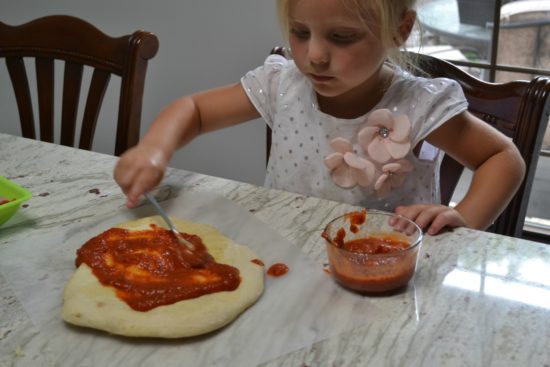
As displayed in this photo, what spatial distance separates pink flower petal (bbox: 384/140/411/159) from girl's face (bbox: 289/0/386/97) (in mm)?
143

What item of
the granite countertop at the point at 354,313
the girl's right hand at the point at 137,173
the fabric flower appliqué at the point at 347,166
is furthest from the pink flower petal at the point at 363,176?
the girl's right hand at the point at 137,173

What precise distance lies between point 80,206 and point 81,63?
1.59 feet

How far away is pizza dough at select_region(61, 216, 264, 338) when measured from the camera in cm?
71

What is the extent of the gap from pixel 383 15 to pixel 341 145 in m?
0.26

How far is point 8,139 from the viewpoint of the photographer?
4.26 feet

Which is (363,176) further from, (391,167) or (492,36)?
(492,36)

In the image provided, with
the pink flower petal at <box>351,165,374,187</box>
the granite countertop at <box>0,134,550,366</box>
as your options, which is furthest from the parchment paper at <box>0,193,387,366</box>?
the pink flower petal at <box>351,165,374,187</box>

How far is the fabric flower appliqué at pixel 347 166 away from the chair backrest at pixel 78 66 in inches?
18.2

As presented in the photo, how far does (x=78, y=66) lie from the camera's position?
1.40 metres

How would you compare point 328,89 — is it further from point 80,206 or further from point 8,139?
point 8,139

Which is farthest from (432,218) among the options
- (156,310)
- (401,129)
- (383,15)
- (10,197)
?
(10,197)

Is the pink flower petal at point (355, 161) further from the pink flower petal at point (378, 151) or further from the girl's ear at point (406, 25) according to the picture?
the girl's ear at point (406, 25)

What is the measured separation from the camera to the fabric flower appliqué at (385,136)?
3.61 feet

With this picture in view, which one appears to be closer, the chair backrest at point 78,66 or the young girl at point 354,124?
the young girl at point 354,124
